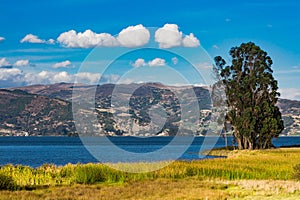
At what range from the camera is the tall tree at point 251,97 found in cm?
7356

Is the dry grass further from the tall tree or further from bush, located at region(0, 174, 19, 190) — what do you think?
the tall tree

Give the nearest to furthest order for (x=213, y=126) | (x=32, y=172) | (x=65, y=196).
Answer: (x=65, y=196) → (x=32, y=172) → (x=213, y=126)

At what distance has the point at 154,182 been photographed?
92.8 feet

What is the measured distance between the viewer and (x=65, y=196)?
22.5 metres

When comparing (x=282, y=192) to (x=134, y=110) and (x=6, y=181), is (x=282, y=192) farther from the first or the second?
(x=134, y=110)

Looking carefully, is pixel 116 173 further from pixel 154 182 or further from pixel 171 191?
pixel 171 191

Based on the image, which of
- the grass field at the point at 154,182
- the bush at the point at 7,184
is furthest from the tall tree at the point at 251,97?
the bush at the point at 7,184

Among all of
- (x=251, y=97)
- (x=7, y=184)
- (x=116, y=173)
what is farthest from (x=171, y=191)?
(x=251, y=97)

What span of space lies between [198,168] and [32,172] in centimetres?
1132

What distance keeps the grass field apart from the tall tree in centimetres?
3659

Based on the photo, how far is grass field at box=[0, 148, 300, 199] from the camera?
23141 millimetres

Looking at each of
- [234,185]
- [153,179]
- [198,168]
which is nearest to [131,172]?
[153,179]

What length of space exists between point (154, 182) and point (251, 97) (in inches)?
2005

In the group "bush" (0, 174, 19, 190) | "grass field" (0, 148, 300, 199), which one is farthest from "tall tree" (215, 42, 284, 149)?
"bush" (0, 174, 19, 190)
